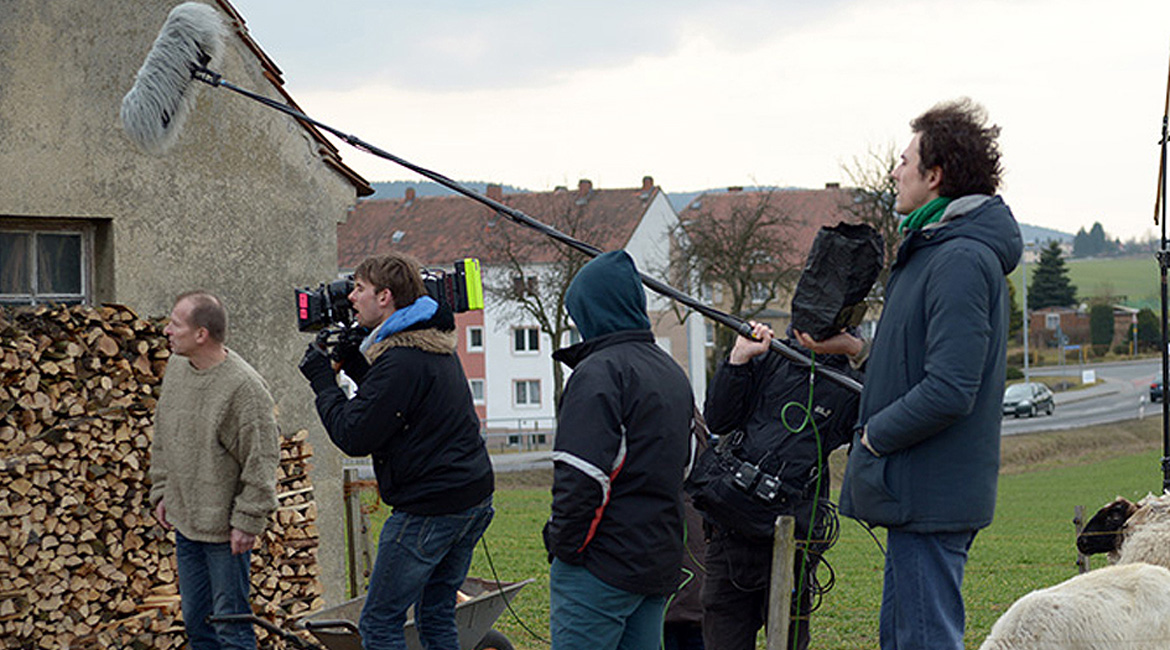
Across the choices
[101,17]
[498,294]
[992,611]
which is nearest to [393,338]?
[101,17]

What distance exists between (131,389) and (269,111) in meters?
2.10

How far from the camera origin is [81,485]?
758 cm

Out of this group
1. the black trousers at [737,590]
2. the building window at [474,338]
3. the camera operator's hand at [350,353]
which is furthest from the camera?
the building window at [474,338]

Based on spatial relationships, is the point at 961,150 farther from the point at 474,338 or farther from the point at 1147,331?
the point at 1147,331

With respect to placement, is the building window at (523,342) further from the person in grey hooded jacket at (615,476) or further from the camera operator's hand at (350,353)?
the person in grey hooded jacket at (615,476)

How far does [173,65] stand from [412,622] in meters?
2.94

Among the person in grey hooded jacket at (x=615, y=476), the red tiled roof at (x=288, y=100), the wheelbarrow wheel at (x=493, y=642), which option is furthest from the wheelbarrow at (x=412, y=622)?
the red tiled roof at (x=288, y=100)

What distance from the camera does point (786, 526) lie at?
463 centimetres

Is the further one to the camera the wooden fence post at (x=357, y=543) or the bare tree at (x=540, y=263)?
the bare tree at (x=540, y=263)

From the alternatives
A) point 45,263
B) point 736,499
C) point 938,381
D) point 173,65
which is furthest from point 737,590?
point 45,263

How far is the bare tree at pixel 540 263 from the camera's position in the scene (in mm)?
46062

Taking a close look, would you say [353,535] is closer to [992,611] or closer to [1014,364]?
[992,611]

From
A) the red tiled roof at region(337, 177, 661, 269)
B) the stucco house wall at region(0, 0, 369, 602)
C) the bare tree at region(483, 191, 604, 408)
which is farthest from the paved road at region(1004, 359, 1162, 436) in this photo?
the stucco house wall at region(0, 0, 369, 602)

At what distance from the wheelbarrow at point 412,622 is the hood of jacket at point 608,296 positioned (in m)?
2.05
